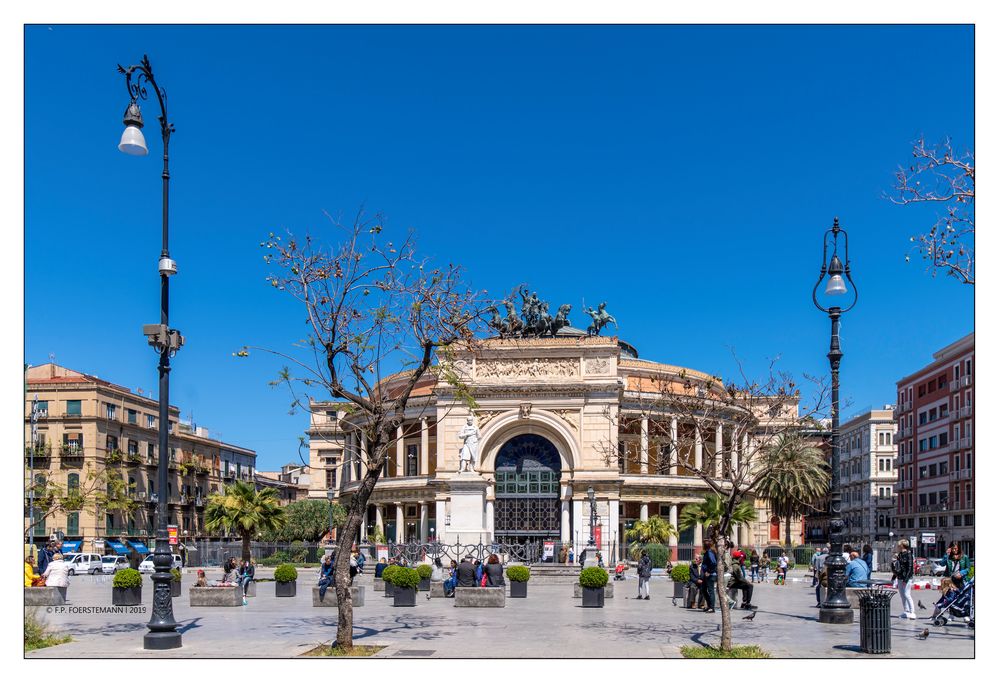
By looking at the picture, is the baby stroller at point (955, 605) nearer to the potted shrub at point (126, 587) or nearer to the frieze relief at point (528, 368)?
the potted shrub at point (126, 587)

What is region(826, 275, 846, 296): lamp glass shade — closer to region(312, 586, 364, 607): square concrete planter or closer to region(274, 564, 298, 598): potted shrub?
region(312, 586, 364, 607): square concrete planter

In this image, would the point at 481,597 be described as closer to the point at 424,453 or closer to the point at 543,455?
the point at 543,455

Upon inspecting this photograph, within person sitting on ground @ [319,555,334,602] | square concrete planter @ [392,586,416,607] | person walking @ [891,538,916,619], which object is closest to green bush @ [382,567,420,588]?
square concrete planter @ [392,586,416,607]

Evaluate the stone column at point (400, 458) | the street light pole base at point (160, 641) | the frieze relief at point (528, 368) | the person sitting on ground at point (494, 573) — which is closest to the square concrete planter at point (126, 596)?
the person sitting on ground at point (494, 573)

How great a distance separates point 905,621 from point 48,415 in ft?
210

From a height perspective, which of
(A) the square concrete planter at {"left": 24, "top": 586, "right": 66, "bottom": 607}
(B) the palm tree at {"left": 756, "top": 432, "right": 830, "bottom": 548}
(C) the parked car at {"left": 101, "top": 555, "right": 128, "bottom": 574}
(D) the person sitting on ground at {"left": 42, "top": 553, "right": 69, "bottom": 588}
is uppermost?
(B) the palm tree at {"left": 756, "top": 432, "right": 830, "bottom": 548}

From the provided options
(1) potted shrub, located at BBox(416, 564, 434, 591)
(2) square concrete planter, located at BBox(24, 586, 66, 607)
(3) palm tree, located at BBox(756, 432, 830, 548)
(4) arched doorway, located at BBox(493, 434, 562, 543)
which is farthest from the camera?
(4) arched doorway, located at BBox(493, 434, 562, 543)

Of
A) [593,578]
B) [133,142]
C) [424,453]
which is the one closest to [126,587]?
[593,578]

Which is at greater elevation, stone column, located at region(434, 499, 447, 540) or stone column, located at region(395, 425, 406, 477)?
stone column, located at region(395, 425, 406, 477)

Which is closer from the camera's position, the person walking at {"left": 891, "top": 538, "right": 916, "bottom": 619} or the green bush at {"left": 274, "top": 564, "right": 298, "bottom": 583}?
the person walking at {"left": 891, "top": 538, "right": 916, "bottom": 619}

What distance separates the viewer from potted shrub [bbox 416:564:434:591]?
33.5 m

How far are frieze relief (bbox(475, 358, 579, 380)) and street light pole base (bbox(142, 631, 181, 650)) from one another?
50.5m
